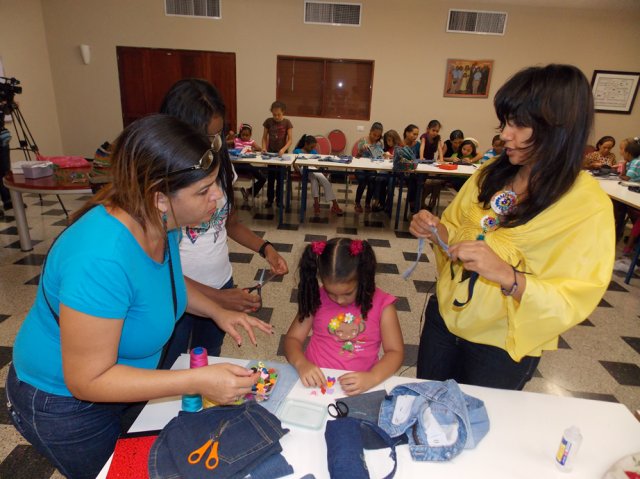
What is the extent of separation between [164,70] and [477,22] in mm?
5971

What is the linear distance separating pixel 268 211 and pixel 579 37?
6674 mm

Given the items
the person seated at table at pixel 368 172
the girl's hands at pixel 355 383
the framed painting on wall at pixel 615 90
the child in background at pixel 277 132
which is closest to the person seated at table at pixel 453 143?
the person seated at table at pixel 368 172

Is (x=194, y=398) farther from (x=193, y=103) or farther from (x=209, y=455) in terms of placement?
(x=193, y=103)

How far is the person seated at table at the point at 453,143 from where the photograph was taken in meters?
6.59

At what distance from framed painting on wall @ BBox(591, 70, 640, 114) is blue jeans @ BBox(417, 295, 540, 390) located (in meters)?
8.47

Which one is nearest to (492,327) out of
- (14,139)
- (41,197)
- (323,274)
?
(323,274)

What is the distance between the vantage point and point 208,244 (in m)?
1.62

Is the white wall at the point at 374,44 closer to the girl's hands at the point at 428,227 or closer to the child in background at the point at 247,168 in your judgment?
the child in background at the point at 247,168

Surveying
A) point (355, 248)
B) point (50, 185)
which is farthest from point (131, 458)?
point (50, 185)

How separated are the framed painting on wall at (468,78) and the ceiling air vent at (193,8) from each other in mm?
4467

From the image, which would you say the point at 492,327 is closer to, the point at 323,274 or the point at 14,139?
the point at 323,274

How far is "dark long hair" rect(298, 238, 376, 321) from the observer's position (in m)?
1.53

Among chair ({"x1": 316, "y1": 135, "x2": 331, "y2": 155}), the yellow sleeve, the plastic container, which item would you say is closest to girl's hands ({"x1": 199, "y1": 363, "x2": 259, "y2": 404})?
the yellow sleeve

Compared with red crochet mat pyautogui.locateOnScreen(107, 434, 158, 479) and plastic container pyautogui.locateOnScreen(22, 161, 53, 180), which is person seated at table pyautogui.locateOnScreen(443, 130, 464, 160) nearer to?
plastic container pyautogui.locateOnScreen(22, 161, 53, 180)
